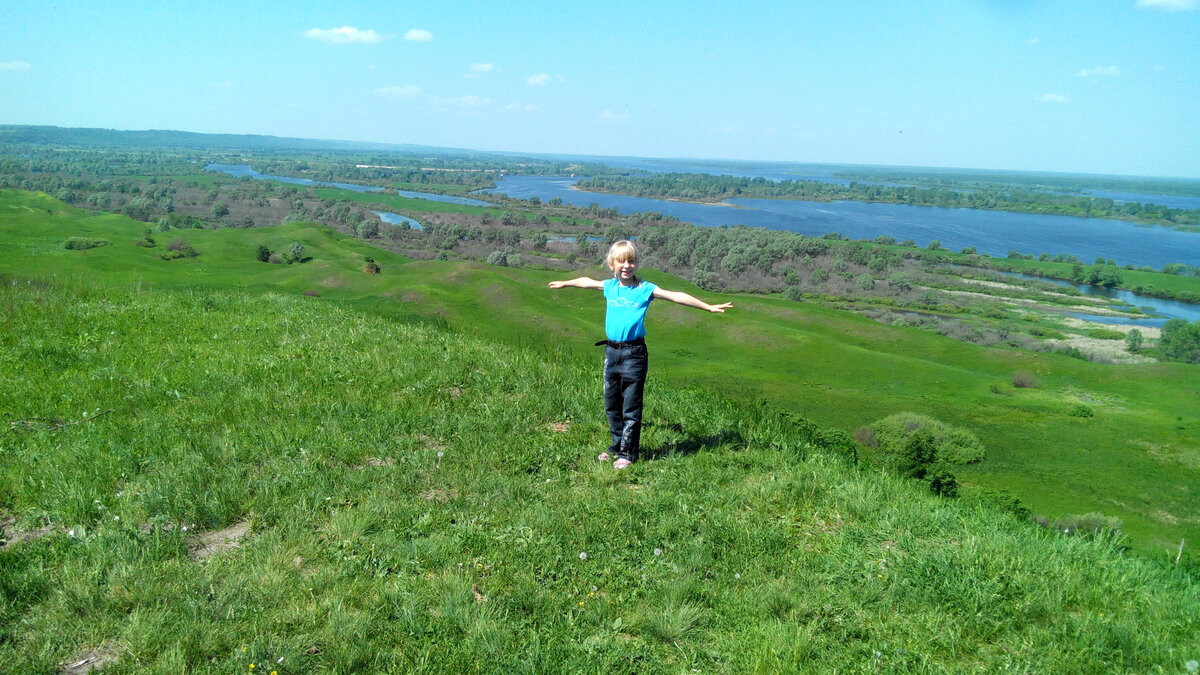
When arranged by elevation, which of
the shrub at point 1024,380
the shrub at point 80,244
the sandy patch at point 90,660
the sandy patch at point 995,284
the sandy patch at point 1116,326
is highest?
the sandy patch at point 90,660

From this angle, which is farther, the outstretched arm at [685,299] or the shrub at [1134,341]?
the shrub at [1134,341]

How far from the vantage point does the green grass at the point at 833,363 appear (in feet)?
116

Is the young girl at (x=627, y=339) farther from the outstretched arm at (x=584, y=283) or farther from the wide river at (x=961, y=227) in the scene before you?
the wide river at (x=961, y=227)

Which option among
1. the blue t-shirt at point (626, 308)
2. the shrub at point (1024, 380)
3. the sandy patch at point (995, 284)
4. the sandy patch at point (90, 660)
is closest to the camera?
the sandy patch at point (90, 660)

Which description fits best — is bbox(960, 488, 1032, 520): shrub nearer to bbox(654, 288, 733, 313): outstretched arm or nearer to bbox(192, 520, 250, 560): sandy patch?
bbox(654, 288, 733, 313): outstretched arm

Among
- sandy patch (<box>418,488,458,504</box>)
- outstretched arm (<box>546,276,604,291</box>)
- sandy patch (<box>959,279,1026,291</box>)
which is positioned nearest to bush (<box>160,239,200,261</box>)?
outstretched arm (<box>546,276,604,291</box>)

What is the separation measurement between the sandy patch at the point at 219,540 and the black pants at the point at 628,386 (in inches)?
112

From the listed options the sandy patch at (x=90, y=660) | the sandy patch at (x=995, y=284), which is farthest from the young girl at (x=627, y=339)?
the sandy patch at (x=995, y=284)

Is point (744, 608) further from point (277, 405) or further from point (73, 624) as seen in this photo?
point (277, 405)

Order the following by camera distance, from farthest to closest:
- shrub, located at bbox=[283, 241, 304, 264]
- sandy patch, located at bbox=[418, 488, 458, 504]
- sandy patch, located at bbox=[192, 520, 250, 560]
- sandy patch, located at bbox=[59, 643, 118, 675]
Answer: shrub, located at bbox=[283, 241, 304, 264] < sandy patch, located at bbox=[418, 488, 458, 504] < sandy patch, located at bbox=[192, 520, 250, 560] < sandy patch, located at bbox=[59, 643, 118, 675]

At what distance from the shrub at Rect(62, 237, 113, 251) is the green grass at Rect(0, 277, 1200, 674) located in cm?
6535

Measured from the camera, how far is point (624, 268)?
5.45 m

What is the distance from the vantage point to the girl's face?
5.43m

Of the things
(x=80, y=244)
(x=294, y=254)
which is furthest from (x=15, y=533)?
(x=294, y=254)
